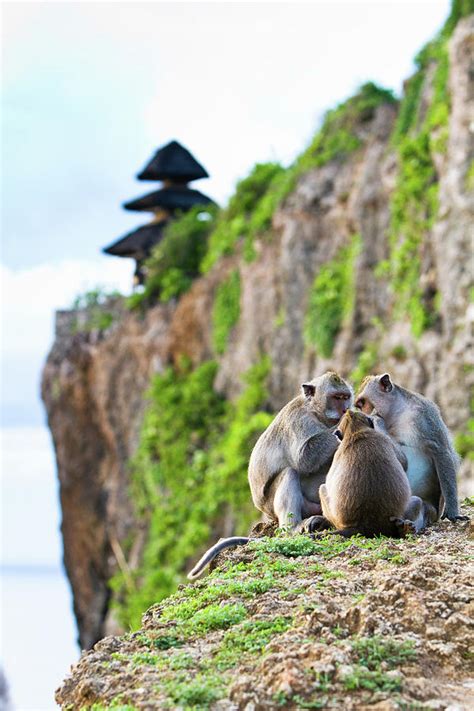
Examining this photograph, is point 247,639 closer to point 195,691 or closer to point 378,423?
point 195,691

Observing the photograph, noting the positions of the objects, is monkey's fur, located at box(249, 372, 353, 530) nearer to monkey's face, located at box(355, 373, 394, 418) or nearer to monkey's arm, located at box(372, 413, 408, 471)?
monkey's face, located at box(355, 373, 394, 418)

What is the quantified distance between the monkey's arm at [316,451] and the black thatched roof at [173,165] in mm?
26993

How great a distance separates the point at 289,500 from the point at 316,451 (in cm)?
41

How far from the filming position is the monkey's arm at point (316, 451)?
8086 mm

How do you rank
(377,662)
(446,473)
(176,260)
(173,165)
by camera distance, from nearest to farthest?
(377,662)
(446,473)
(176,260)
(173,165)

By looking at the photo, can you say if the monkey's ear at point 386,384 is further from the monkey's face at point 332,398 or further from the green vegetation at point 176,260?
the green vegetation at point 176,260

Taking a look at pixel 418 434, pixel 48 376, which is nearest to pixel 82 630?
pixel 48 376

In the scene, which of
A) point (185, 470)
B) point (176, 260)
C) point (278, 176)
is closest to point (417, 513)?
point (185, 470)

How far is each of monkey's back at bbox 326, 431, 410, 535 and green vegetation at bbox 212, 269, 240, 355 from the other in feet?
68.2

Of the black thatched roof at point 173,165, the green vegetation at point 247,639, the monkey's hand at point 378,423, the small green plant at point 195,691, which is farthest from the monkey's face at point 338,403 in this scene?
the black thatched roof at point 173,165

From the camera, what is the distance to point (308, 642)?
4.89m

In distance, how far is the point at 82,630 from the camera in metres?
33.9

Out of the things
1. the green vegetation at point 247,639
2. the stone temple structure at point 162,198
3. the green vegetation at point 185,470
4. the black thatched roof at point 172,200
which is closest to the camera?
the green vegetation at point 247,639

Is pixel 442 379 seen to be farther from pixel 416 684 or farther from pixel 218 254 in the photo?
pixel 416 684
